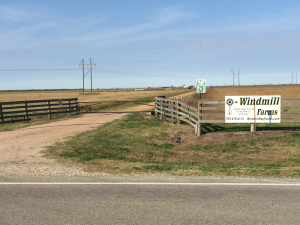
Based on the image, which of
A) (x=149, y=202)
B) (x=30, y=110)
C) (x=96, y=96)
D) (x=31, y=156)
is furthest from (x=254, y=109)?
(x=96, y=96)

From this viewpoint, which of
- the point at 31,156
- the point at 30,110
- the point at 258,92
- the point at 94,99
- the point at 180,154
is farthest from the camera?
the point at 258,92

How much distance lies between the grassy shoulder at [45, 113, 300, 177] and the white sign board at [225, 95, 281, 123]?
1.98m

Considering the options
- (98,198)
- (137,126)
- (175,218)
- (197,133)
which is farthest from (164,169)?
(137,126)

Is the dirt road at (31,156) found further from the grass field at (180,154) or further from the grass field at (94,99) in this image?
the grass field at (94,99)

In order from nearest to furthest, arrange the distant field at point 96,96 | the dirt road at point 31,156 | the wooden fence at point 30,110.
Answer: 1. the dirt road at point 31,156
2. the wooden fence at point 30,110
3. the distant field at point 96,96

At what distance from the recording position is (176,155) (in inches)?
487

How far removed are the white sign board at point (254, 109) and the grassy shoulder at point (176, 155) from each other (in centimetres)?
198

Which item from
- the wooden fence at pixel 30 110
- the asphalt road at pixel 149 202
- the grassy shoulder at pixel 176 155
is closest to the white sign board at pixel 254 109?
the grassy shoulder at pixel 176 155

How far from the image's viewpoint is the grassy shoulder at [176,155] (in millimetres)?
8883

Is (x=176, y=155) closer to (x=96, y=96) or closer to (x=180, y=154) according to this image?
(x=180, y=154)

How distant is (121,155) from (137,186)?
187 inches

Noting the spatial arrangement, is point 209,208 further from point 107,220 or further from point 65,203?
point 65,203

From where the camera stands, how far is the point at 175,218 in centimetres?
526

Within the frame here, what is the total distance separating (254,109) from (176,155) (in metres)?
5.07
